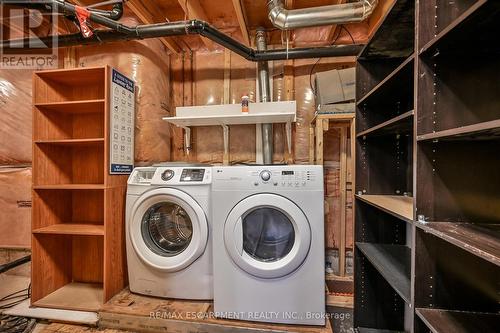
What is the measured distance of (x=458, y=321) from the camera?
734 mm

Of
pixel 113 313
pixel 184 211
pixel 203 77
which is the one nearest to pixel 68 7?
pixel 203 77

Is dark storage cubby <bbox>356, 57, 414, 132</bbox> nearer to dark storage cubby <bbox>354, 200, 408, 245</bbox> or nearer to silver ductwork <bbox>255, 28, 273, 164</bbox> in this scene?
dark storage cubby <bbox>354, 200, 408, 245</bbox>

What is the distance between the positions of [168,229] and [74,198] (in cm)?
→ 102

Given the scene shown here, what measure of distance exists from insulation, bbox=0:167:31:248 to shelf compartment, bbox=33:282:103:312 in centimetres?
63

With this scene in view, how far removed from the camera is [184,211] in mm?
1747

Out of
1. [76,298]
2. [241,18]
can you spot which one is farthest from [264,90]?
[76,298]

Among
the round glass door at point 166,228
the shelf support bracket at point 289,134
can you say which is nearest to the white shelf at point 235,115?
the shelf support bracket at point 289,134

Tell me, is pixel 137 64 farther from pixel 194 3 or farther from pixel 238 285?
pixel 238 285

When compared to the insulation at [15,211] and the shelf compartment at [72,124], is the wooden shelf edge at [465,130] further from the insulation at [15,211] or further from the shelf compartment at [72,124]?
the insulation at [15,211]

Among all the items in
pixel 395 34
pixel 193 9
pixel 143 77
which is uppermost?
pixel 193 9

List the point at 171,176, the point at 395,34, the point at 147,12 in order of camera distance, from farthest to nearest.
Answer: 1. the point at 147,12
2. the point at 171,176
3. the point at 395,34

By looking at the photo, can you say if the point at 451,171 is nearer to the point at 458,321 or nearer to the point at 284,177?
the point at 458,321

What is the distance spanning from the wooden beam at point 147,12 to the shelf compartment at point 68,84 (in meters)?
0.56

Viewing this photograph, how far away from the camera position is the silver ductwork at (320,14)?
67.4 inches
